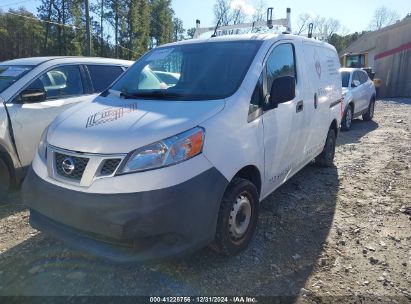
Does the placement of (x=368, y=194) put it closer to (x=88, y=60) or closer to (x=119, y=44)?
(x=88, y=60)

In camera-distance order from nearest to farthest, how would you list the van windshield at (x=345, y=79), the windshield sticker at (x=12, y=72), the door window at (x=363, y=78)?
the windshield sticker at (x=12, y=72) → the van windshield at (x=345, y=79) → the door window at (x=363, y=78)

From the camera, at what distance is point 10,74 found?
469 centimetres

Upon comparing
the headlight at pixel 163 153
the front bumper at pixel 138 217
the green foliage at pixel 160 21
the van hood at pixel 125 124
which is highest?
the green foliage at pixel 160 21

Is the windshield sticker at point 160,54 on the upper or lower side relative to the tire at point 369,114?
upper

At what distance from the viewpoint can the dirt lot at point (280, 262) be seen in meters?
2.80

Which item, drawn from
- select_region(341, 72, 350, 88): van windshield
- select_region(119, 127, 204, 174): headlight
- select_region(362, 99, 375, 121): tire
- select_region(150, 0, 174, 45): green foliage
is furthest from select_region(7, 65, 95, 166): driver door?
select_region(150, 0, 174, 45): green foliage

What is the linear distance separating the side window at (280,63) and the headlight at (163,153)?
1.29 meters

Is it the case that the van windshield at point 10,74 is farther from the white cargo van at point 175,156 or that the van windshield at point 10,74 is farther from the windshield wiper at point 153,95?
the windshield wiper at point 153,95

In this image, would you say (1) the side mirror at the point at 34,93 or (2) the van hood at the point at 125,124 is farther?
(1) the side mirror at the point at 34,93

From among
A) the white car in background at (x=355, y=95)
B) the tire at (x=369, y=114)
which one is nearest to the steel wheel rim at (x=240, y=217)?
the white car in background at (x=355, y=95)

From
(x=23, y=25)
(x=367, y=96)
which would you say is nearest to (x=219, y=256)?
(x=367, y=96)

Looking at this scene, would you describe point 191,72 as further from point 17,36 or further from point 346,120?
point 17,36

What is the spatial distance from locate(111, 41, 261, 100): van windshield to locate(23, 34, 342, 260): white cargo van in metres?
0.01

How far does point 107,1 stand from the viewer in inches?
1443
